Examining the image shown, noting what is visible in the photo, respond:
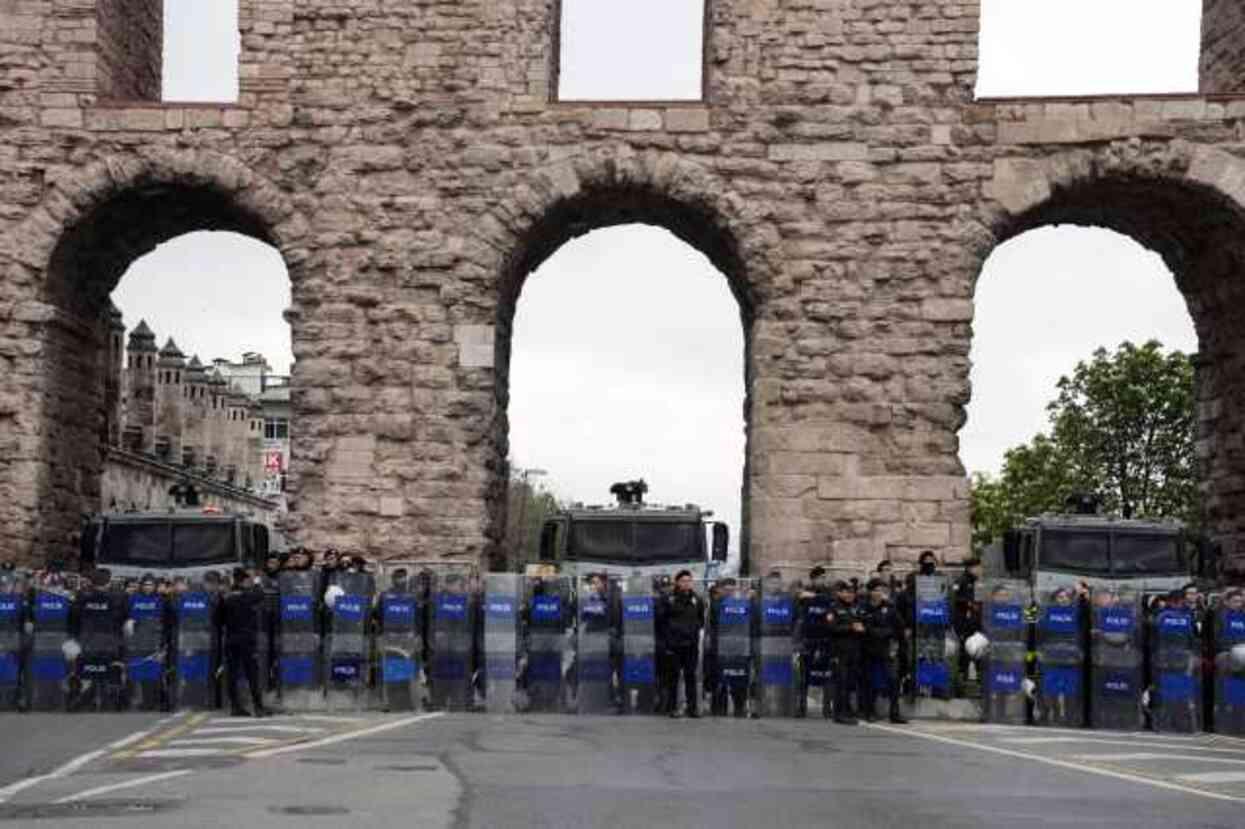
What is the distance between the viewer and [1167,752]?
1875 centimetres

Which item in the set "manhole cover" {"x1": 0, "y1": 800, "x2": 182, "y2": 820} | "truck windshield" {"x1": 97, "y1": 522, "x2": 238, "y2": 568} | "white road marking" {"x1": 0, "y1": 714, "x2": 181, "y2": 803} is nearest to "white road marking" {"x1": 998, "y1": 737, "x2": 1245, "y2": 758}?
"white road marking" {"x1": 0, "y1": 714, "x2": 181, "y2": 803}

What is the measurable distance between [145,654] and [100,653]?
1.52ft

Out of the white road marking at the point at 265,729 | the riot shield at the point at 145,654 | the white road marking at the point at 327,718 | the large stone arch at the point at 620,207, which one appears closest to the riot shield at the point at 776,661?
the white road marking at the point at 327,718

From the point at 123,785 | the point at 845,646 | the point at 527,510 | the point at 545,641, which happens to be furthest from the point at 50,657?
the point at 527,510

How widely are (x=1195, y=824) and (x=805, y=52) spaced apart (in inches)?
635

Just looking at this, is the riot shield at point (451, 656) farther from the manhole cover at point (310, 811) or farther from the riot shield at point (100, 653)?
the manhole cover at point (310, 811)

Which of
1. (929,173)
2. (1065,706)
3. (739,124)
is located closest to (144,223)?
(739,124)

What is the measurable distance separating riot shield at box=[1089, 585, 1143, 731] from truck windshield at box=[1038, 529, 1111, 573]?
3426 millimetres

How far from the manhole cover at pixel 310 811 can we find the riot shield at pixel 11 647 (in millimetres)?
10874

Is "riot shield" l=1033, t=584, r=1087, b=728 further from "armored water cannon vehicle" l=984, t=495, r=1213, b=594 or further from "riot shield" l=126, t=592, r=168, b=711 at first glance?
"riot shield" l=126, t=592, r=168, b=711

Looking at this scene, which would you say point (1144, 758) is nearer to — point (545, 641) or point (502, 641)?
point (545, 641)

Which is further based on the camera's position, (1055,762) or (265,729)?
(265,729)

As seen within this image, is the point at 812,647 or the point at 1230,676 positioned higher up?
the point at 812,647

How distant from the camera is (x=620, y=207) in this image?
28.1 meters
